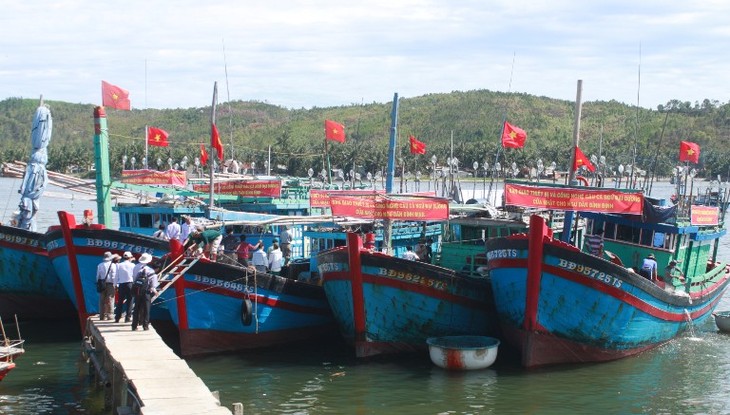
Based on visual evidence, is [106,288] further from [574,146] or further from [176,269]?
[574,146]

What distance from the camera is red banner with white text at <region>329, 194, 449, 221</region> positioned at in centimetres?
2311

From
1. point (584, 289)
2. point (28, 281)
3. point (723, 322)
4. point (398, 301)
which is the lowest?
point (723, 322)

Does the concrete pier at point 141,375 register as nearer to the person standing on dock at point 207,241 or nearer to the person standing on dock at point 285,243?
the person standing on dock at point 207,241

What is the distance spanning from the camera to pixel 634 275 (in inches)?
858

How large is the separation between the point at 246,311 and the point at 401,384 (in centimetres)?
447

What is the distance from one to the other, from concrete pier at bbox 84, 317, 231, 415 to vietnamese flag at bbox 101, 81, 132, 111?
33.4ft

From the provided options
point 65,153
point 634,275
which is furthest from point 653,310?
point 65,153

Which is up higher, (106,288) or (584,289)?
(584,289)

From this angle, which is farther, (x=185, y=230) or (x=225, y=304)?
(x=185, y=230)

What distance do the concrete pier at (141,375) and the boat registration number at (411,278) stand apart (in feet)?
18.1

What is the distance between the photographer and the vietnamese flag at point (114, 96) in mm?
29922

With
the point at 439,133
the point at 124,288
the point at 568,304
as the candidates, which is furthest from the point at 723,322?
the point at 439,133

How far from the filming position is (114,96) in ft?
99.1

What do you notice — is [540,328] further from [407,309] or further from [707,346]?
[707,346]
